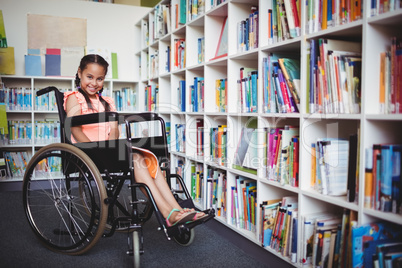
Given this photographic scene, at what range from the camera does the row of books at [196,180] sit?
2707 millimetres

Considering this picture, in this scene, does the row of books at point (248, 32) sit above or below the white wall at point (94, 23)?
below

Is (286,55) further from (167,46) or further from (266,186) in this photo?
(167,46)

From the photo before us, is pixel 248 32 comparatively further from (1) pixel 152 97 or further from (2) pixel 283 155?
(1) pixel 152 97

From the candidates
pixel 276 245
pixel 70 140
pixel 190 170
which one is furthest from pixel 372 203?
pixel 190 170

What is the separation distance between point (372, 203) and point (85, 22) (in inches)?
151

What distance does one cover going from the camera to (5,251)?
1993 mm

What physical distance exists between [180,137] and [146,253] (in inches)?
48.0

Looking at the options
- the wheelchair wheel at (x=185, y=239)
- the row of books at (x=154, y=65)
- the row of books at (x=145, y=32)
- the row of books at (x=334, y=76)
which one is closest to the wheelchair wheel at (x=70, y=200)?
the wheelchair wheel at (x=185, y=239)

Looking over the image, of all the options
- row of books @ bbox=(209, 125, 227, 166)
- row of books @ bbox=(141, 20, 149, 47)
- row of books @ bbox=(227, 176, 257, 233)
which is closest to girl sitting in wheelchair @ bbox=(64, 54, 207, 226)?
row of books @ bbox=(227, 176, 257, 233)

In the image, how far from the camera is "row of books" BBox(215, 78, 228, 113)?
2.36 meters

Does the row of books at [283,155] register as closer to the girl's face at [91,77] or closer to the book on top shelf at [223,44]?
the book on top shelf at [223,44]

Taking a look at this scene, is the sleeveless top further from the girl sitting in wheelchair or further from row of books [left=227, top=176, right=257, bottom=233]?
row of books [left=227, top=176, right=257, bottom=233]

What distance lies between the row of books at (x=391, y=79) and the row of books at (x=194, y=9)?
5.15 feet

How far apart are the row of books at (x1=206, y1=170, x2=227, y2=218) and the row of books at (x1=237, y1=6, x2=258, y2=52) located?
85 centimetres
